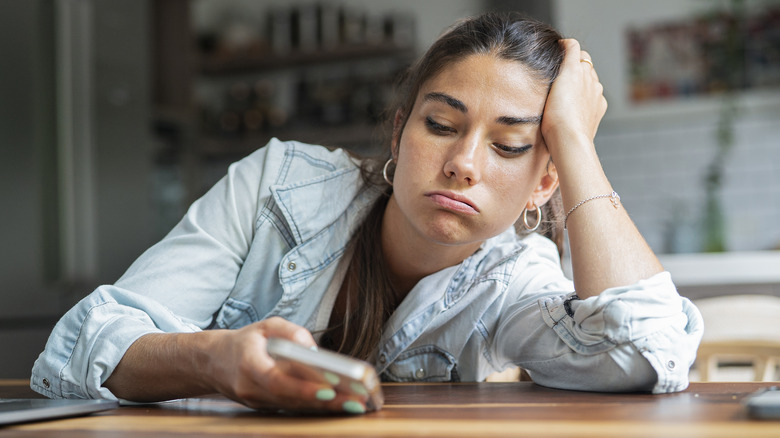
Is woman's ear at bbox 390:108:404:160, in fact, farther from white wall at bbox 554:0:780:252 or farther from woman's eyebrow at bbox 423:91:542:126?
white wall at bbox 554:0:780:252

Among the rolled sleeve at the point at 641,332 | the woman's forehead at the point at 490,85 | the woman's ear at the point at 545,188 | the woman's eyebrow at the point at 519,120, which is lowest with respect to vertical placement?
the rolled sleeve at the point at 641,332

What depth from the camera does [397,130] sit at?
1.31 metres

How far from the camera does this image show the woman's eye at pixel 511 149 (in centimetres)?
108

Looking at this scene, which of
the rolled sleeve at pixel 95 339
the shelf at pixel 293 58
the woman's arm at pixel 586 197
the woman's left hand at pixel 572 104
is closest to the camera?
the rolled sleeve at pixel 95 339

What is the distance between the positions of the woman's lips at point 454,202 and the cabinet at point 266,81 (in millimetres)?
2915

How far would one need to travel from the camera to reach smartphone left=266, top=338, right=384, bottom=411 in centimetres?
60

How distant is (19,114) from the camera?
2.54 meters

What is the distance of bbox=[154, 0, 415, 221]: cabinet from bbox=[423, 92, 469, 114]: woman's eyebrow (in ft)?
9.28

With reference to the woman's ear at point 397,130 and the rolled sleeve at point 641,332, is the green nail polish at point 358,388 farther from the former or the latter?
the woman's ear at point 397,130

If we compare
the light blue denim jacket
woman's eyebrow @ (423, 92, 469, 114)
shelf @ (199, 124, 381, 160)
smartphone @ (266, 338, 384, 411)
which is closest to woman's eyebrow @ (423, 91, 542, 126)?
woman's eyebrow @ (423, 92, 469, 114)

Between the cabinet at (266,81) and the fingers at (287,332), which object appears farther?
the cabinet at (266,81)

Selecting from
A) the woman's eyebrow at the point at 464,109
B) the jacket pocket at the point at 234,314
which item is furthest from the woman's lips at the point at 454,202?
the jacket pocket at the point at 234,314

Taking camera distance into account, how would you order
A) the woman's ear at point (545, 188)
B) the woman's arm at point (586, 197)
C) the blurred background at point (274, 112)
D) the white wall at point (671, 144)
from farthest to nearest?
the white wall at point (671, 144) → the blurred background at point (274, 112) → the woman's ear at point (545, 188) → the woman's arm at point (586, 197)

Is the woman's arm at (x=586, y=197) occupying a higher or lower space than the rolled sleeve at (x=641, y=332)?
higher
